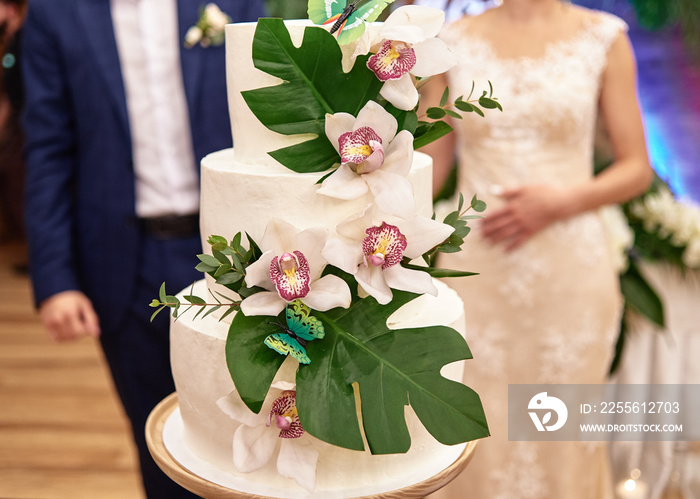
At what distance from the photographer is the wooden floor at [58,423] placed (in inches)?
124

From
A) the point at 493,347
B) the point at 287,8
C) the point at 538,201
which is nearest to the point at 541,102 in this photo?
the point at 538,201

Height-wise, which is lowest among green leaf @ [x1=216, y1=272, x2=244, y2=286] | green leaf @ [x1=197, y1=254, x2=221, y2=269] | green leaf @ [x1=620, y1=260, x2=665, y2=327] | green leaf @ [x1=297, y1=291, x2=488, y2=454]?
green leaf @ [x1=620, y1=260, x2=665, y2=327]

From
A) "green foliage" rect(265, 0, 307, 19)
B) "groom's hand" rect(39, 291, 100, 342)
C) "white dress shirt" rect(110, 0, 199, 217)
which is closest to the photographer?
"groom's hand" rect(39, 291, 100, 342)

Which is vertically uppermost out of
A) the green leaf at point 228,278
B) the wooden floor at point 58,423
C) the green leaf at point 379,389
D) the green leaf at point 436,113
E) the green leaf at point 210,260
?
the green leaf at point 436,113

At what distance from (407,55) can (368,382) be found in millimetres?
458

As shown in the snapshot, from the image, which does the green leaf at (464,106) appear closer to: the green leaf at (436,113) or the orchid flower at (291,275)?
the green leaf at (436,113)

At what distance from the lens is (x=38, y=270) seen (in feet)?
6.68

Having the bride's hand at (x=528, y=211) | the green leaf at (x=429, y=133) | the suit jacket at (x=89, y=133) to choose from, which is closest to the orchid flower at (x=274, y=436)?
the green leaf at (x=429, y=133)

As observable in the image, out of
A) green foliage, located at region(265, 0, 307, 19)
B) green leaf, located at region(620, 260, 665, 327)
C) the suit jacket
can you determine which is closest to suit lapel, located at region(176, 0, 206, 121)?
the suit jacket

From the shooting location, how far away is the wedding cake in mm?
1019

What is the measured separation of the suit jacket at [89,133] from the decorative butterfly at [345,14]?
3.32 ft

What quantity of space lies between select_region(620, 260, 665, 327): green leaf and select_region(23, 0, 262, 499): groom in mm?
1616

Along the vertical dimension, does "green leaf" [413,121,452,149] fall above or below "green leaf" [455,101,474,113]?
below

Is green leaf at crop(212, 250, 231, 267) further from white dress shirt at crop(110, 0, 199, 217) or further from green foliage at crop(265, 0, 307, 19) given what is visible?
green foliage at crop(265, 0, 307, 19)
